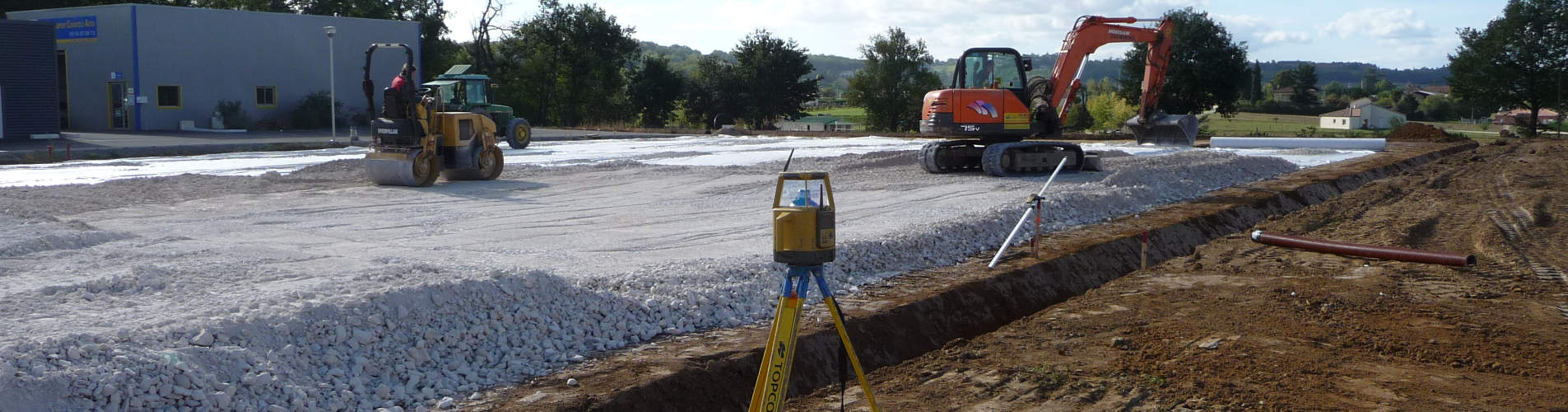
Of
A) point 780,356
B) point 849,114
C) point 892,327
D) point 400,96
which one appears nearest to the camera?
point 780,356

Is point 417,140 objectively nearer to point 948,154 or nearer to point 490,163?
point 490,163

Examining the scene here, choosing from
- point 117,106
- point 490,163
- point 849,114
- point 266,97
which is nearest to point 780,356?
point 490,163

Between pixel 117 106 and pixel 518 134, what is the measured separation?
687 inches

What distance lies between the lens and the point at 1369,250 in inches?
422

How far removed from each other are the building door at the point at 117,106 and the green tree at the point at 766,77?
100 ft

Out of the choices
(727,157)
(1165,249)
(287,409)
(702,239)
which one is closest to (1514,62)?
(727,157)

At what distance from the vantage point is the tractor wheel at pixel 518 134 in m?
30.5

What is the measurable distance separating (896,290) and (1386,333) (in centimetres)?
341

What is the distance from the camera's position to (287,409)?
17.6 feet

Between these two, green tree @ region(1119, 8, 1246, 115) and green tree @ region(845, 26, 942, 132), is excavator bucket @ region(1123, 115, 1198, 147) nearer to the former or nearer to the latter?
green tree @ region(1119, 8, 1246, 115)

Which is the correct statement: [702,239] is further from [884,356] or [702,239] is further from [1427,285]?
[1427,285]

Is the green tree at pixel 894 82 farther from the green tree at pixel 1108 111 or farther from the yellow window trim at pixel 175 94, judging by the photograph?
the yellow window trim at pixel 175 94

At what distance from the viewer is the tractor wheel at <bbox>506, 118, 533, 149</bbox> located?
100 ft

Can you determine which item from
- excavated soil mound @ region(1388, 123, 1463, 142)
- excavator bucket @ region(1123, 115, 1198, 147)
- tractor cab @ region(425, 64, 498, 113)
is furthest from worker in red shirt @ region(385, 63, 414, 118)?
excavated soil mound @ region(1388, 123, 1463, 142)
